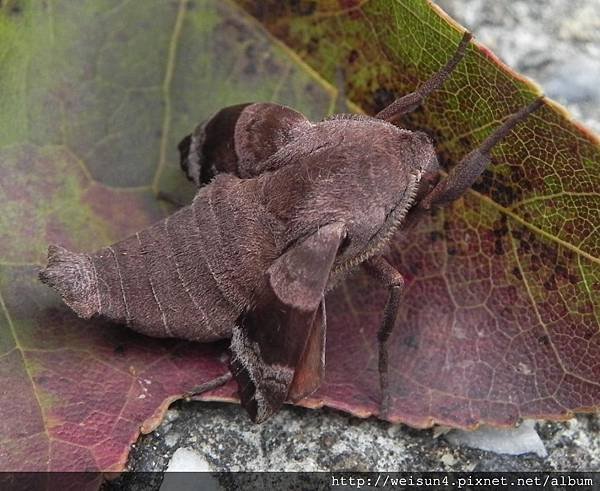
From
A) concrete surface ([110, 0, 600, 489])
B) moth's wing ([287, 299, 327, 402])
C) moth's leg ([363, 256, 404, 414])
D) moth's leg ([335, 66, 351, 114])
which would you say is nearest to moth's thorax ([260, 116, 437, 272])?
moth's leg ([363, 256, 404, 414])

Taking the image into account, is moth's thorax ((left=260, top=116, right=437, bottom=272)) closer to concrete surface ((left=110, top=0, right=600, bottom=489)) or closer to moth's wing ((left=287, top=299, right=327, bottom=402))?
moth's wing ((left=287, top=299, right=327, bottom=402))

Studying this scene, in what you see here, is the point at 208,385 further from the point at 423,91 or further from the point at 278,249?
the point at 423,91

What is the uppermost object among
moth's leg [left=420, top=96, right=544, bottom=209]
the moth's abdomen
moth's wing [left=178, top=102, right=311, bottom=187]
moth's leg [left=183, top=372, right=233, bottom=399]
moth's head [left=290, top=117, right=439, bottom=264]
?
moth's leg [left=420, top=96, right=544, bottom=209]

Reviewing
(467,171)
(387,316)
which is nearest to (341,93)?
(467,171)

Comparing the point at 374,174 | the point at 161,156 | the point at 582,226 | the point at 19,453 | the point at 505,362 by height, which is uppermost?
the point at 582,226

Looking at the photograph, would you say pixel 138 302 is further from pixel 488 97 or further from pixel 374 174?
pixel 488 97

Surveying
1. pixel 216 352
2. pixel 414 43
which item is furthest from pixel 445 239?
pixel 216 352
